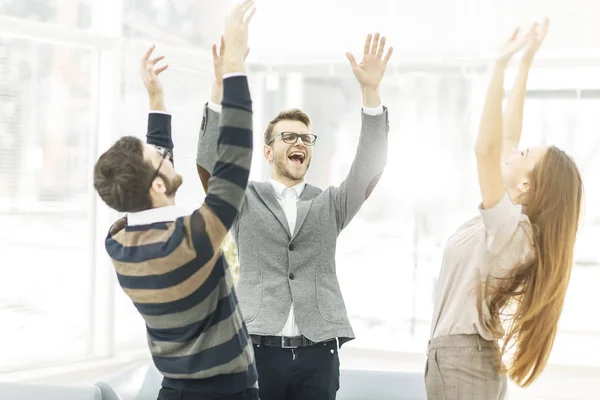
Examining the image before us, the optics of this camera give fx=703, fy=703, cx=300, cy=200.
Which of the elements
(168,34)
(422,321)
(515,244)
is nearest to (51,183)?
(168,34)

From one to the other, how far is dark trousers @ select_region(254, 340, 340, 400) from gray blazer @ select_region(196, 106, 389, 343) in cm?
7

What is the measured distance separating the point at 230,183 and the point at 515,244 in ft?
2.45

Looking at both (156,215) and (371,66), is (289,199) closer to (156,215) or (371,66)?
(371,66)

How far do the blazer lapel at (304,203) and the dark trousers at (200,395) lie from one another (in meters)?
0.66

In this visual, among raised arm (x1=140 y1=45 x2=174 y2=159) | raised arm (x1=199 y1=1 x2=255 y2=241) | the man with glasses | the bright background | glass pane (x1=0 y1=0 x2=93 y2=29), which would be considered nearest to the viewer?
raised arm (x1=199 y1=1 x2=255 y2=241)

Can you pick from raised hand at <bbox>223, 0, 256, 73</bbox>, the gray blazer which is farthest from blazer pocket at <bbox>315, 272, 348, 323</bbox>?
raised hand at <bbox>223, 0, 256, 73</bbox>

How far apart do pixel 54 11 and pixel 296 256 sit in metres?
2.83

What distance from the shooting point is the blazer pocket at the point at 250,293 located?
2227 mm

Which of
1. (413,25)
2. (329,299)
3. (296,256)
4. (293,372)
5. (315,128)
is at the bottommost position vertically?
(293,372)

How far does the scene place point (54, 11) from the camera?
14.0 feet

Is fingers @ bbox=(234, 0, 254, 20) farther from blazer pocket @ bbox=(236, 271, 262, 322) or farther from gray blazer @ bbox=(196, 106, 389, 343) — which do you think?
blazer pocket @ bbox=(236, 271, 262, 322)

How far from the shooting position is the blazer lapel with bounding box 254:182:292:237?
90.4 inches

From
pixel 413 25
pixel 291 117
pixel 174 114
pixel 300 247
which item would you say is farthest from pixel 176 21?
pixel 300 247

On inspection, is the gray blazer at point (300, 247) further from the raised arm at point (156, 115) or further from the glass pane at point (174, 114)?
the glass pane at point (174, 114)
